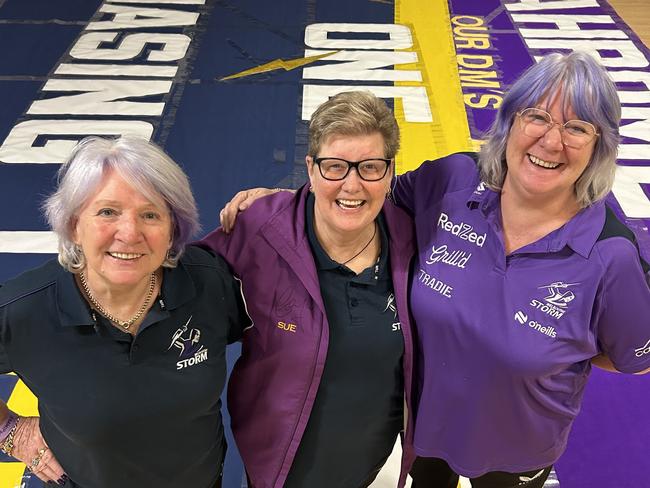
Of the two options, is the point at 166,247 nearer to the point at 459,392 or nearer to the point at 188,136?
the point at 459,392

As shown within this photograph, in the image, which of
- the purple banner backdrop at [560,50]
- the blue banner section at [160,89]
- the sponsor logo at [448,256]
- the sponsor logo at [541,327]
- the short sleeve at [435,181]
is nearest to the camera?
the sponsor logo at [541,327]

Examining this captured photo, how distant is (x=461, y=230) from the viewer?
1.96 meters

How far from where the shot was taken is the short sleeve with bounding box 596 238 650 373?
173 centimetres

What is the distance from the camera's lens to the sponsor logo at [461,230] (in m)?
1.92

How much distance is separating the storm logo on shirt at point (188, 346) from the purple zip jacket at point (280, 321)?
207mm

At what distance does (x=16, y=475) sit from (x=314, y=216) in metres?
1.96

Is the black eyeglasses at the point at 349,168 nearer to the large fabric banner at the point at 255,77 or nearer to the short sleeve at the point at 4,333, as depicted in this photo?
the short sleeve at the point at 4,333

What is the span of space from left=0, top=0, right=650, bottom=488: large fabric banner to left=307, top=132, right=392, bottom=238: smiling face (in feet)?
7.61

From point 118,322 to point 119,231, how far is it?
0.25m

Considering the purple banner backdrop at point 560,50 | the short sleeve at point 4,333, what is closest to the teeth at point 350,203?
the short sleeve at point 4,333

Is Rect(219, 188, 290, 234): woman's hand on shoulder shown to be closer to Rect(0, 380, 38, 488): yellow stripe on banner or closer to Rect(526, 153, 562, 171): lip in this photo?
Rect(526, 153, 562, 171): lip

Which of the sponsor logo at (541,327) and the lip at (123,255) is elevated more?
the lip at (123,255)

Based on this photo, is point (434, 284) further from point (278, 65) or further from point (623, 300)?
point (278, 65)

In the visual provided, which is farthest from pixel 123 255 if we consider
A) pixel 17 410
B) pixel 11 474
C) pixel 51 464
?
pixel 17 410
